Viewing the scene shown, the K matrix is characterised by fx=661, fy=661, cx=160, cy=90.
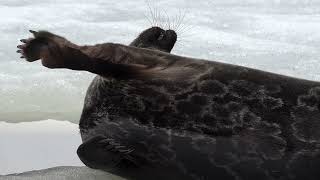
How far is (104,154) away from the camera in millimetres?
2877

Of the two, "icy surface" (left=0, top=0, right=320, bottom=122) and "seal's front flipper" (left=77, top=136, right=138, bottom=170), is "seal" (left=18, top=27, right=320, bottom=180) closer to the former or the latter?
"seal's front flipper" (left=77, top=136, right=138, bottom=170)

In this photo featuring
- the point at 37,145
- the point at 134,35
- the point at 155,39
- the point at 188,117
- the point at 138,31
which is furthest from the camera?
the point at 138,31

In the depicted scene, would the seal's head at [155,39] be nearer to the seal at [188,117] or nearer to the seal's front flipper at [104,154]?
the seal at [188,117]

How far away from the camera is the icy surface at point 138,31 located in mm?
5113

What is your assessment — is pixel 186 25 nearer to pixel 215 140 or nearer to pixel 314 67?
pixel 314 67

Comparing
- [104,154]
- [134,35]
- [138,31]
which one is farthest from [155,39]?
[138,31]

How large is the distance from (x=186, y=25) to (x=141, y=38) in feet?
12.1

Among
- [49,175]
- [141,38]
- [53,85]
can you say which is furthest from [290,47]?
[49,175]

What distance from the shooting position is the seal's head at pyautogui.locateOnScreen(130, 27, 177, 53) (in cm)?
365

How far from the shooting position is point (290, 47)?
6.83 meters

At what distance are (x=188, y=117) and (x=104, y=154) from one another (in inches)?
15.7

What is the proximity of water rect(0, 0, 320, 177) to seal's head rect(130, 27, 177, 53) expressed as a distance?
826 mm

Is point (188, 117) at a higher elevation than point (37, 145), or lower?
higher

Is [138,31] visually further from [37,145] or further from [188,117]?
[188,117]
